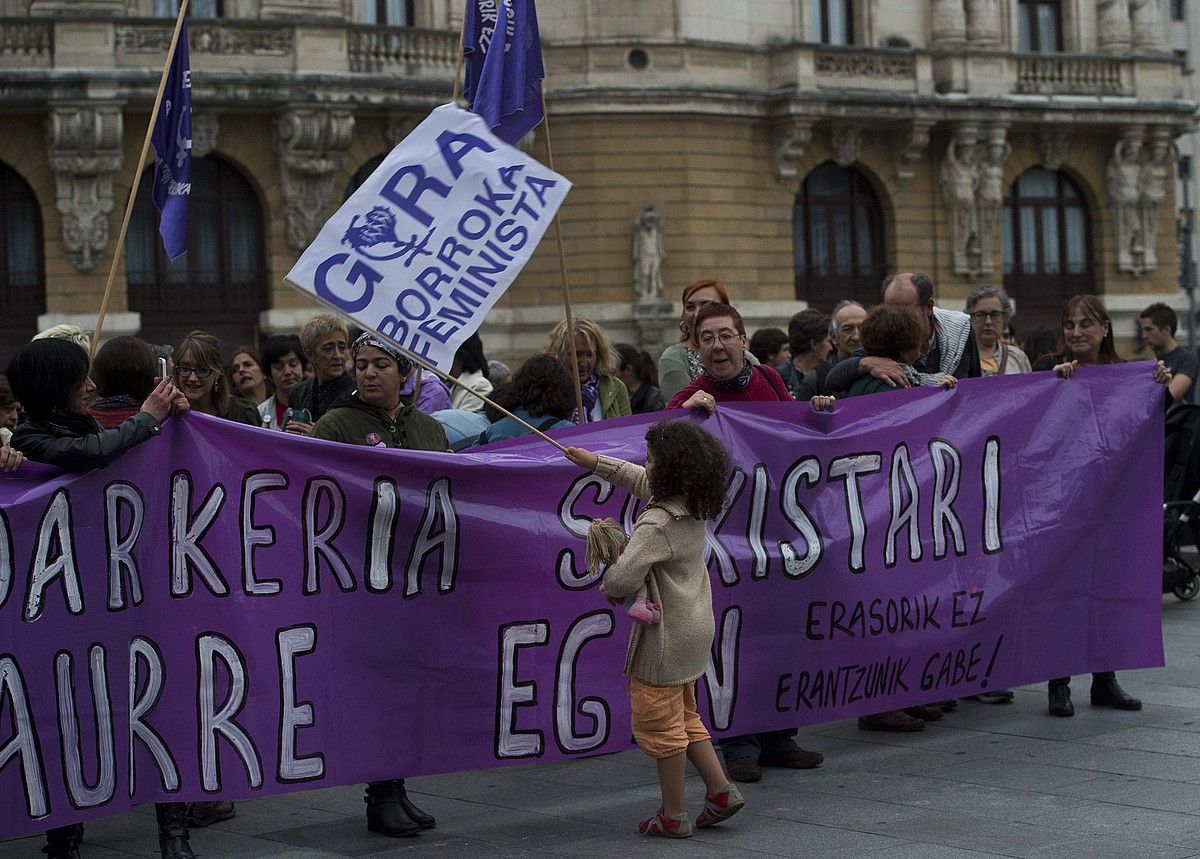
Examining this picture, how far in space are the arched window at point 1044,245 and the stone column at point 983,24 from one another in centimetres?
291

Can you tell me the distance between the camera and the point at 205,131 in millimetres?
27672

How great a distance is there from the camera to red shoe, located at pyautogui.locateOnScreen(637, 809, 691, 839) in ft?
22.0

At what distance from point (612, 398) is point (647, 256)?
20.7 m

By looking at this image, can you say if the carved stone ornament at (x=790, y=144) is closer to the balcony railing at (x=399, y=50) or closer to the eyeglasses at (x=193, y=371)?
the balcony railing at (x=399, y=50)

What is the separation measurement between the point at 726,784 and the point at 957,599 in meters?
1.98

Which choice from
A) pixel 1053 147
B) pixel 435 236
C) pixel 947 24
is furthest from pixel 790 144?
pixel 435 236

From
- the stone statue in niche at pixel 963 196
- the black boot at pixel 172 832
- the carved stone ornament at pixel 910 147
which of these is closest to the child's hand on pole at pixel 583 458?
the black boot at pixel 172 832

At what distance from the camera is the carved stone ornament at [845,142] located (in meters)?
32.1

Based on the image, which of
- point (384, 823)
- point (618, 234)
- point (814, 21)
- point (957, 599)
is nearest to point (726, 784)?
point (384, 823)

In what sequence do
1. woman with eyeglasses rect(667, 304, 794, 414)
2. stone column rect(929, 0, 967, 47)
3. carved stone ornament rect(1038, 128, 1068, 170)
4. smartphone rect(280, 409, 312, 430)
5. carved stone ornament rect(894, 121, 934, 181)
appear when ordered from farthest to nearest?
carved stone ornament rect(1038, 128, 1068, 170)
stone column rect(929, 0, 967, 47)
carved stone ornament rect(894, 121, 934, 181)
smartphone rect(280, 409, 312, 430)
woman with eyeglasses rect(667, 304, 794, 414)

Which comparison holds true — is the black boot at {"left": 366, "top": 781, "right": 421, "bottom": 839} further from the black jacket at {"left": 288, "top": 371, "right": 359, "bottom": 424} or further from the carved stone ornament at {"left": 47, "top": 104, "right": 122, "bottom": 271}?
the carved stone ornament at {"left": 47, "top": 104, "right": 122, "bottom": 271}

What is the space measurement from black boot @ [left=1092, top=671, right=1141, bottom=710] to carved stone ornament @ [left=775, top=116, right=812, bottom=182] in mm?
22764

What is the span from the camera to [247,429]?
21.6 feet

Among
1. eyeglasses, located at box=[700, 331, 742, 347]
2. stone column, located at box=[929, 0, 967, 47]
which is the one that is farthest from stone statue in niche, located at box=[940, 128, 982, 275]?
eyeglasses, located at box=[700, 331, 742, 347]
